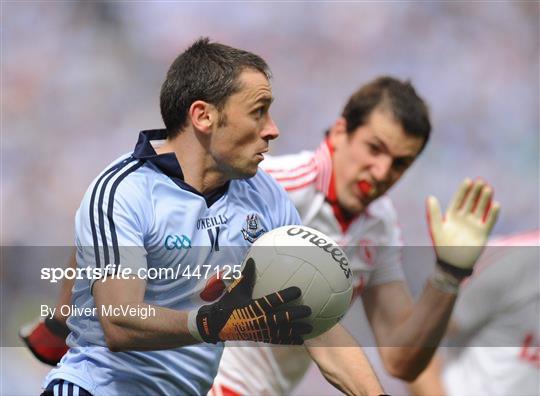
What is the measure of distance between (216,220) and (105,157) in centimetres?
568

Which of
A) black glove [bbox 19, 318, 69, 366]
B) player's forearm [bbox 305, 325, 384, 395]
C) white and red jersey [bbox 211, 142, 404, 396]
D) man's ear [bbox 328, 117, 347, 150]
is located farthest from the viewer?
man's ear [bbox 328, 117, 347, 150]

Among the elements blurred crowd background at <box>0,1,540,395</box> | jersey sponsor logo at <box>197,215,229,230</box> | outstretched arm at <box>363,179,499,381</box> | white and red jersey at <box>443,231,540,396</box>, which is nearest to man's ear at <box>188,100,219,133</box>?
jersey sponsor logo at <box>197,215,229,230</box>

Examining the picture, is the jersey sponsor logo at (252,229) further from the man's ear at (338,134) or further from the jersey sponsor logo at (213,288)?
the man's ear at (338,134)

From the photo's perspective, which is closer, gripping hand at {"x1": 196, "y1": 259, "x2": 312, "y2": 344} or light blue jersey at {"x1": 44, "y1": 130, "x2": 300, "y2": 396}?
gripping hand at {"x1": 196, "y1": 259, "x2": 312, "y2": 344}

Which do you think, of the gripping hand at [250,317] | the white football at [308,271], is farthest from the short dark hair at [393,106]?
the gripping hand at [250,317]

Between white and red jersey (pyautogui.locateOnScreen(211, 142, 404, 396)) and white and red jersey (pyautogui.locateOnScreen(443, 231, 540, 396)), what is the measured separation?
0.58 m

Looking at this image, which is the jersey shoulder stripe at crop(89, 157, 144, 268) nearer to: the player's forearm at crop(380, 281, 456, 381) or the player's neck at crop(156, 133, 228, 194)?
the player's neck at crop(156, 133, 228, 194)

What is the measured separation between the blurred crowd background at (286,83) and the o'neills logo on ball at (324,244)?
4921mm

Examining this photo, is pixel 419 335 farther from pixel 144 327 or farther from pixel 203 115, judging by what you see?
pixel 144 327

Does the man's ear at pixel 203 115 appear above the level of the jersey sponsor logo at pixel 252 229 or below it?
above

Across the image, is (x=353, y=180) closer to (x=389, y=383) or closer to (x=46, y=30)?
(x=389, y=383)

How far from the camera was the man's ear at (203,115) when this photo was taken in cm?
396

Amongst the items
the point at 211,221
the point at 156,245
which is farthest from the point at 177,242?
the point at 211,221

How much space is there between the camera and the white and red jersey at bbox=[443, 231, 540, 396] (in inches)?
235
